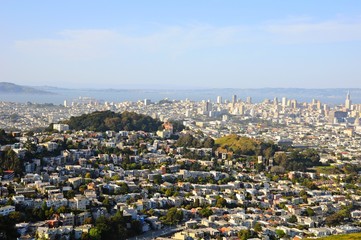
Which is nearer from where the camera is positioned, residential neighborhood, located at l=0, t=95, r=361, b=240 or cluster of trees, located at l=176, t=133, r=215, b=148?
residential neighborhood, located at l=0, t=95, r=361, b=240

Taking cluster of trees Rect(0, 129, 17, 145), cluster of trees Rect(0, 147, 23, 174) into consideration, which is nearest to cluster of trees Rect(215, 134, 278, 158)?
cluster of trees Rect(0, 129, 17, 145)

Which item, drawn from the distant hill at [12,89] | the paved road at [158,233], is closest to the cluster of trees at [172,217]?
the paved road at [158,233]

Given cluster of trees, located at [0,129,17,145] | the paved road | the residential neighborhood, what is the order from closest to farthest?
the paved road → the residential neighborhood → cluster of trees, located at [0,129,17,145]

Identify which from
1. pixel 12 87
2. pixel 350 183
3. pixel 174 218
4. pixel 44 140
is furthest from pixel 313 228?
pixel 12 87

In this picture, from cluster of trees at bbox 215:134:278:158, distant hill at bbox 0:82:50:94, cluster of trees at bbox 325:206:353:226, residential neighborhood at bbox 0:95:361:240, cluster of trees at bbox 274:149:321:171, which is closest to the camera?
residential neighborhood at bbox 0:95:361:240

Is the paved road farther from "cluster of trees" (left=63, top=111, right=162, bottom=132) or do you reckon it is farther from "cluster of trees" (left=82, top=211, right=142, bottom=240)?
"cluster of trees" (left=63, top=111, right=162, bottom=132)

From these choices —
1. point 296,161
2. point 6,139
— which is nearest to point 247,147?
point 296,161

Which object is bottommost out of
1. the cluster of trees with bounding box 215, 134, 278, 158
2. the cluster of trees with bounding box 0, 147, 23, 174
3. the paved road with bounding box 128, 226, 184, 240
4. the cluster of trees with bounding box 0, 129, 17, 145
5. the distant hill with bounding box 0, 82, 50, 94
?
the distant hill with bounding box 0, 82, 50, 94
